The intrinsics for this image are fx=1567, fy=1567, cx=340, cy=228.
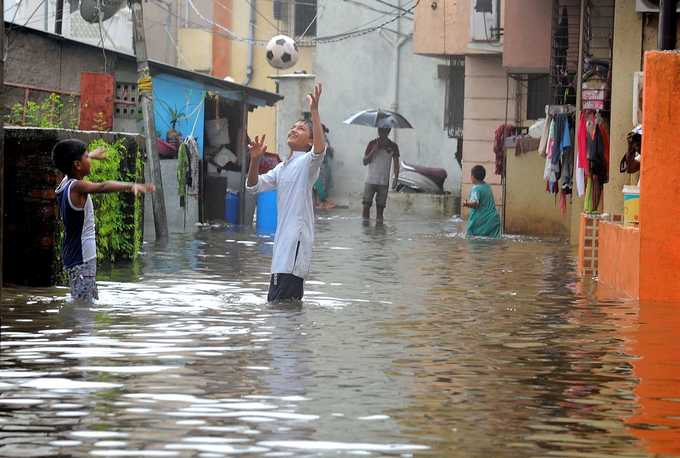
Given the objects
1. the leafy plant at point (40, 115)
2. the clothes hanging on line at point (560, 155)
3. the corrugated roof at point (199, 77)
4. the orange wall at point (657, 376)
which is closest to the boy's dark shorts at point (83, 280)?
the orange wall at point (657, 376)

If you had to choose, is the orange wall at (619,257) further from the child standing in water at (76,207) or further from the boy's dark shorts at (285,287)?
the child standing in water at (76,207)

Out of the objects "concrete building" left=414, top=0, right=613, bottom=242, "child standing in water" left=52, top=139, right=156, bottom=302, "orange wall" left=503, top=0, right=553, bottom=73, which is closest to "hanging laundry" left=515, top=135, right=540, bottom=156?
"concrete building" left=414, top=0, right=613, bottom=242

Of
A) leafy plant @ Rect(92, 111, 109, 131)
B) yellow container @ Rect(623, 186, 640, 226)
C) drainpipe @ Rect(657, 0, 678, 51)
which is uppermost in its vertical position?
drainpipe @ Rect(657, 0, 678, 51)

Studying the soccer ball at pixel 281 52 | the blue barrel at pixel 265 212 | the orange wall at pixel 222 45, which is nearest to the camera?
the blue barrel at pixel 265 212

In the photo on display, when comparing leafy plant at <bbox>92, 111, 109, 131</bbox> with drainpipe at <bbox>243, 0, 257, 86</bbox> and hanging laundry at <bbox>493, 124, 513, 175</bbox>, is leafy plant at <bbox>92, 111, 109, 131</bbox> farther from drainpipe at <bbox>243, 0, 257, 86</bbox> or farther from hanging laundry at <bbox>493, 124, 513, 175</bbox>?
drainpipe at <bbox>243, 0, 257, 86</bbox>

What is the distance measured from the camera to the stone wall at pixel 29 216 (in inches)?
569

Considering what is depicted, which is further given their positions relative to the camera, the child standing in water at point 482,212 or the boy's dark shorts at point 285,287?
the child standing in water at point 482,212

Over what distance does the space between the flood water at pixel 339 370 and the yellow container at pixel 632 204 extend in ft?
2.77

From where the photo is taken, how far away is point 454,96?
3994 cm

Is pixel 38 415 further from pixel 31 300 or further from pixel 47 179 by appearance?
pixel 47 179

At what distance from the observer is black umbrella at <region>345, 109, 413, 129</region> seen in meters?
34.3

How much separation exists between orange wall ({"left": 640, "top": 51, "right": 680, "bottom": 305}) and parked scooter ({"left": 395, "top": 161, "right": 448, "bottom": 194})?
23.1 m

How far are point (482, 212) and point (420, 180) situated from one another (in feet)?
42.9

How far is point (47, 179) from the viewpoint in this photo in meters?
14.5
